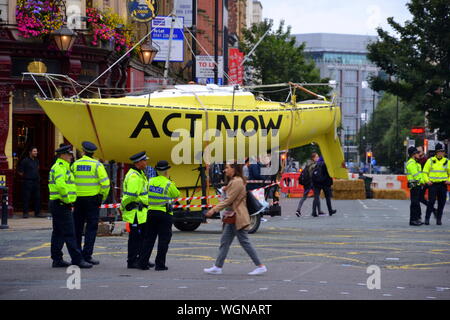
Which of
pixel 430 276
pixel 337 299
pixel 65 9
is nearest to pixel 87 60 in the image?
pixel 65 9

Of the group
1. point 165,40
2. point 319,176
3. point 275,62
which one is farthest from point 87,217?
point 275,62

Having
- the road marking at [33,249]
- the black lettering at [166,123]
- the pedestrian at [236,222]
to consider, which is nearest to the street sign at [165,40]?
the black lettering at [166,123]

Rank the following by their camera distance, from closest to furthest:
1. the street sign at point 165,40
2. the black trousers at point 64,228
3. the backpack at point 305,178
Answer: the black trousers at point 64,228 → the backpack at point 305,178 → the street sign at point 165,40

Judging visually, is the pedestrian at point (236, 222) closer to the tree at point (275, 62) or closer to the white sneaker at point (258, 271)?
the white sneaker at point (258, 271)

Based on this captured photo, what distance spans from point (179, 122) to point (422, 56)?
95.2ft

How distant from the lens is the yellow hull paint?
19.7 meters

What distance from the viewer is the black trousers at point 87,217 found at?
47.3 ft

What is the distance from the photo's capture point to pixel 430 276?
528 inches

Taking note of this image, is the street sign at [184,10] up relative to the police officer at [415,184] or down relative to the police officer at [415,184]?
up

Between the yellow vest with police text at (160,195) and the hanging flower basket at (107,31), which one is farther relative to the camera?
the hanging flower basket at (107,31)

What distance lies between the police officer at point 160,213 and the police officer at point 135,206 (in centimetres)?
28

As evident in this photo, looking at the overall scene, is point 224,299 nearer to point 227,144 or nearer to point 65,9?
point 227,144

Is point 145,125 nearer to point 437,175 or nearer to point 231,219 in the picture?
point 231,219
